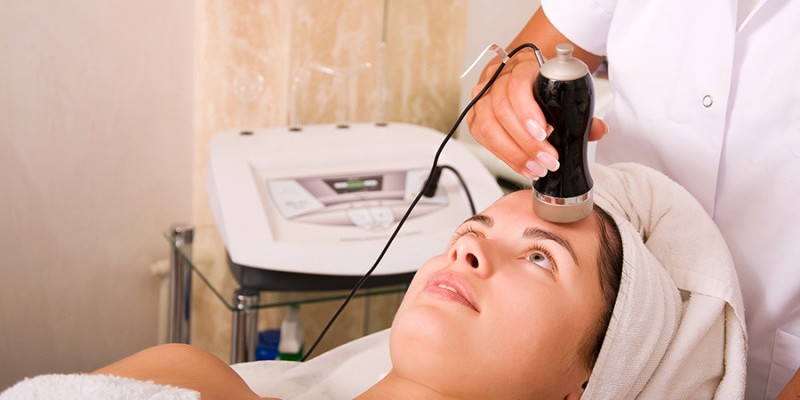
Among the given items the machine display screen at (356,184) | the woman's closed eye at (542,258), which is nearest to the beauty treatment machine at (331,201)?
the machine display screen at (356,184)

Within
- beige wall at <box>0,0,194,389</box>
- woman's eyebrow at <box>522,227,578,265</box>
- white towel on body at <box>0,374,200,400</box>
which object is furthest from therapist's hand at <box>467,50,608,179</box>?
beige wall at <box>0,0,194,389</box>

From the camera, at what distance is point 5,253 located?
2248mm

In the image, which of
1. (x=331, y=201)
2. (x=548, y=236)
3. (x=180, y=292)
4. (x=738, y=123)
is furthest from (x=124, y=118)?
(x=738, y=123)

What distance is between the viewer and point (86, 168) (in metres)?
2.30

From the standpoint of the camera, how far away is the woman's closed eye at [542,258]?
3.99 feet

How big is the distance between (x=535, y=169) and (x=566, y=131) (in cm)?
7

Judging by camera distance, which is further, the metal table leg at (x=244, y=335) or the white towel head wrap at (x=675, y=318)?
the metal table leg at (x=244, y=335)

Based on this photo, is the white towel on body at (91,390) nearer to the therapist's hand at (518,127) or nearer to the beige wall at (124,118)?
the therapist's hand at (518,127)

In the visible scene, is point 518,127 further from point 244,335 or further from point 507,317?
point 244,335

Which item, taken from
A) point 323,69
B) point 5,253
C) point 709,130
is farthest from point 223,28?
point 709,130

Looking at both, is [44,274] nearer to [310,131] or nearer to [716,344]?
[310,131]

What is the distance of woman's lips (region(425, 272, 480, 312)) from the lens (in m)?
1.19

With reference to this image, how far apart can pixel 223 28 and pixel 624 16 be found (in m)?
1.17

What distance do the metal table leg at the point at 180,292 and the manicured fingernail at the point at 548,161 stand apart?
1198 mm
